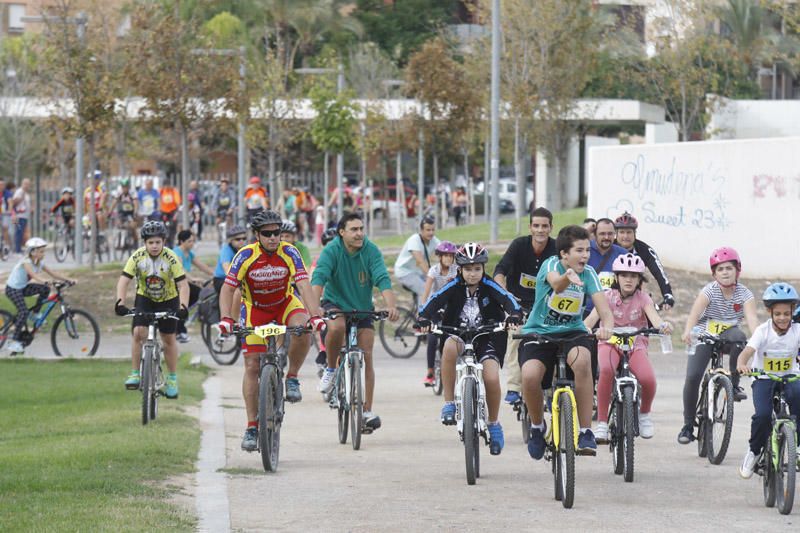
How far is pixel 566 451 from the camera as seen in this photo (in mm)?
9375

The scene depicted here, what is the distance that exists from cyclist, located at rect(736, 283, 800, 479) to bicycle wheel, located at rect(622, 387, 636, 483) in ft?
3.21

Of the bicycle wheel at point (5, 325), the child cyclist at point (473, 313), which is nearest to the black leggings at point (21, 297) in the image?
the bicycle wheel at point (5, 325)

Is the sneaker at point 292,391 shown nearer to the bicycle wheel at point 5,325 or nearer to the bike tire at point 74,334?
the bike tire at point 74,334

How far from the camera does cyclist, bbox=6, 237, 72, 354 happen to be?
20281 mm

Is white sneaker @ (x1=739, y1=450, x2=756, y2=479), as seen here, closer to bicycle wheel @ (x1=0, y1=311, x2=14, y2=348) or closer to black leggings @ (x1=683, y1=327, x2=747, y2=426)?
black leggings @ (x1=683, y1=327, x2=747, y2=426)

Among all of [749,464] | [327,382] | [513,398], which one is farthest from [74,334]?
[749,464]

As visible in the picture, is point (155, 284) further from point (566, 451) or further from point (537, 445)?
point (566, 451)

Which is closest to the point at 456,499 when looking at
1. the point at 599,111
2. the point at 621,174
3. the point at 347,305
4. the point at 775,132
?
the point at 347,305

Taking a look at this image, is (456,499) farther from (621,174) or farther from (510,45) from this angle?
(510,45)

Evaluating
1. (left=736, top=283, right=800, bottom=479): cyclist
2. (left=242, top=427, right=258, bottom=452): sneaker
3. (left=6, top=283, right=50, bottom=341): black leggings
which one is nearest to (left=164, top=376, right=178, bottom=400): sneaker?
(left=242, top=427, right=258, bottom=452): sneaker

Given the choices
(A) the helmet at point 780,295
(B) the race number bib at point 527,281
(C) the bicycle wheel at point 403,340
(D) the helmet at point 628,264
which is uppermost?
(D) the helmet at point 628,264

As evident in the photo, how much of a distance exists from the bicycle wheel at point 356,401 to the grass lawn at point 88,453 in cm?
125

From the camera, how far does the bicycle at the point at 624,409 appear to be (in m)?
10.5

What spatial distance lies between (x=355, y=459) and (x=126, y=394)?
505 cm
